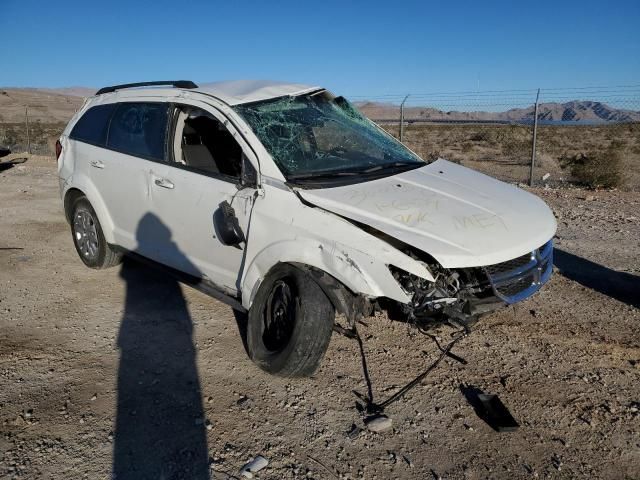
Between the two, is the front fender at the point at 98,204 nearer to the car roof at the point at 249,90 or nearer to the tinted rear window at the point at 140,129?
the tinted rear window at the point at 140,129

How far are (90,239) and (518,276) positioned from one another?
421 cm

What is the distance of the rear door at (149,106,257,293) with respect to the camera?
11.5ft

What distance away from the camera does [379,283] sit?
2.77m

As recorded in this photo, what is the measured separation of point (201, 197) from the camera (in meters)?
3.67

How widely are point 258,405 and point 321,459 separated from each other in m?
0.62

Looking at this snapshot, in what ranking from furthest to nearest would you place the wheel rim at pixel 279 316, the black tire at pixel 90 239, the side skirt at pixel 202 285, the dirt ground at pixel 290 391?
the black tire at pixel 90 239 < the side skirt at pixel 202 285 < the wheel rim at pixel 279 316 < the dirt ground at pixel 290 391

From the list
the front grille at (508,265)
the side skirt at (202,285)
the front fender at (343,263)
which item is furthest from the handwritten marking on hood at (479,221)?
the side skirt at (202,285)

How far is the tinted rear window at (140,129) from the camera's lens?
4.17 m

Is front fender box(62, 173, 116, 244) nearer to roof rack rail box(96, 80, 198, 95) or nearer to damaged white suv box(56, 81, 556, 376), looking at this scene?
damaged white suv box(56, 81, 556, 376)

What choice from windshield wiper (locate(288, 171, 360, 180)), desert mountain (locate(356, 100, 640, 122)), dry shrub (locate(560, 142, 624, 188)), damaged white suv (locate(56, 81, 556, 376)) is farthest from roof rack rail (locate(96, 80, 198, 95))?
dry shrub (locate(560, 142, 624, 188))

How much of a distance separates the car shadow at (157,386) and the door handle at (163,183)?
320 mm

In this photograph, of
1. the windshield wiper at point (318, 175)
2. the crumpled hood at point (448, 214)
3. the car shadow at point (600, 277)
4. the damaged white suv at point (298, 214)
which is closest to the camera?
the crumpled hood at point (448, 214)

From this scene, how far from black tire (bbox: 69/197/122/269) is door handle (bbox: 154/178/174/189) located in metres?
1.24

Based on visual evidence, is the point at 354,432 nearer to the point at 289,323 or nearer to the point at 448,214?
the point at 289,323
